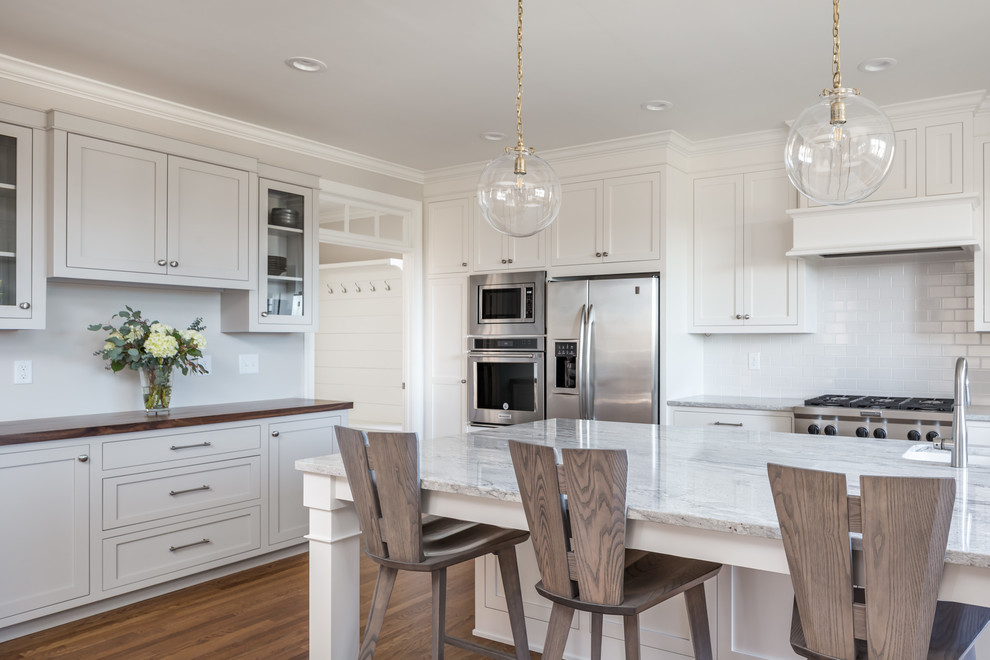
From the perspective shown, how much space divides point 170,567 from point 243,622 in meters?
0.60

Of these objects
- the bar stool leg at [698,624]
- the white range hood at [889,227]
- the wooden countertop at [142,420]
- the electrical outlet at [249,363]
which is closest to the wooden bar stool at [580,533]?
the bar stool leg at [698,624]

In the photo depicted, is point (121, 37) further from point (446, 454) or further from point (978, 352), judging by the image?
point (978, 352)

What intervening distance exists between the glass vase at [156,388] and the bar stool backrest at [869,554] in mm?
3201

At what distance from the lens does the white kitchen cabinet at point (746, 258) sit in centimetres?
441

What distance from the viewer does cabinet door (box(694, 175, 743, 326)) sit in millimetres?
4590

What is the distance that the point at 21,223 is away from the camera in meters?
3.17

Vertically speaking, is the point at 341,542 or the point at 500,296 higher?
the point at 500,296

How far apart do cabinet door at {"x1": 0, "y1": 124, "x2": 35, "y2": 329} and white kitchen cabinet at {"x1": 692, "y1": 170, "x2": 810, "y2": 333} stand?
369 cm

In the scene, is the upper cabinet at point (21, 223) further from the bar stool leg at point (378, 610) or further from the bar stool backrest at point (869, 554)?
the bar stool backrest at point (869, 554)

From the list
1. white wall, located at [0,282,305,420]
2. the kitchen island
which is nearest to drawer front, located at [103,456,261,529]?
white wall, located at [0,282,305,420]

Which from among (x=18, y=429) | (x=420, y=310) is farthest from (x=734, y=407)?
(x=18, y=429)

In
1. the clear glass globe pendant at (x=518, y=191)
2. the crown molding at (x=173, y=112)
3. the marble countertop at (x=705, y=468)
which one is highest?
the crown molding at (x=173, y=112)

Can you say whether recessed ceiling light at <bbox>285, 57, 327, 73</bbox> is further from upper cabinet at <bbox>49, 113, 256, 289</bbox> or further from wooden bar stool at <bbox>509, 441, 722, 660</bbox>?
wooden bar stool at <bbox>509, 441, 722, 660</bbox>

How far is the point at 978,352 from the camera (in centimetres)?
401
